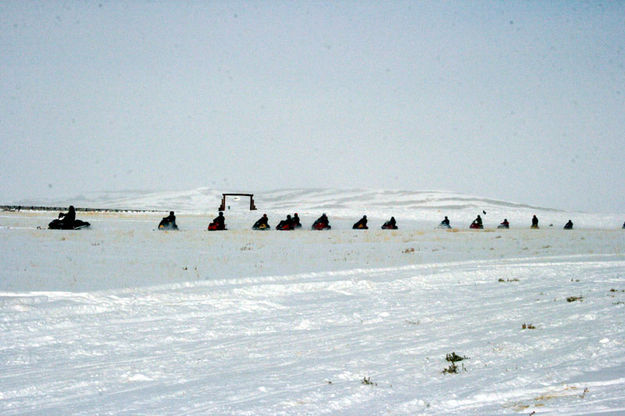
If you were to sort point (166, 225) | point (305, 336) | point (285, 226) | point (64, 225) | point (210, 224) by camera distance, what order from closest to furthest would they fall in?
point (305, 336)
point (64, 225)
point (166, 225)
point (210, 224)
point (285, 226)

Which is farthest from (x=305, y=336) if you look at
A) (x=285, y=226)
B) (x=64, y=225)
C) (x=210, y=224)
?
(x=285, y=226)

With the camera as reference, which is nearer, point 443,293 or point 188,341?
point 188,341

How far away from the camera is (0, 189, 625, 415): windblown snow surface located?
473 centimetres

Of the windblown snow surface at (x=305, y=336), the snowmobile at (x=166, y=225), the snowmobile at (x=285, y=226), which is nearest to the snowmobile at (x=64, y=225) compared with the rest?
the snowmobile at (x=166, y=225)

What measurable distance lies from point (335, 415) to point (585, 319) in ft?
16.8

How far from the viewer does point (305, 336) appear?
736cm

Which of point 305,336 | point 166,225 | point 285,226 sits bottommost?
point 305,336

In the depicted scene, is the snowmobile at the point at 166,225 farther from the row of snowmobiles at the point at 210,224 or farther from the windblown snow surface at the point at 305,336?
the windblown snow surface at the point at 305,336

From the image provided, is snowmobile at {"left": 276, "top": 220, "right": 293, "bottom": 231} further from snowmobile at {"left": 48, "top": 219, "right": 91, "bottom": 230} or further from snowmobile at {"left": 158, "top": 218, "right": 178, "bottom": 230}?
snowmobile at {"left": 48, "top": 219, "right": 91, "bottom": 230}

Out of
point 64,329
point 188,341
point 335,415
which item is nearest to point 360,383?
point 335,415

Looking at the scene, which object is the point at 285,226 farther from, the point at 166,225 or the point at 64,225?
the point at 64,225

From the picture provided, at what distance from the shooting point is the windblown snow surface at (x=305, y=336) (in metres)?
4.73

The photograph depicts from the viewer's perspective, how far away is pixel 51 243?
1911 cm

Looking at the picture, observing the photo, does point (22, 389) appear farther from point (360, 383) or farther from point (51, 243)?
point (51, 243)
